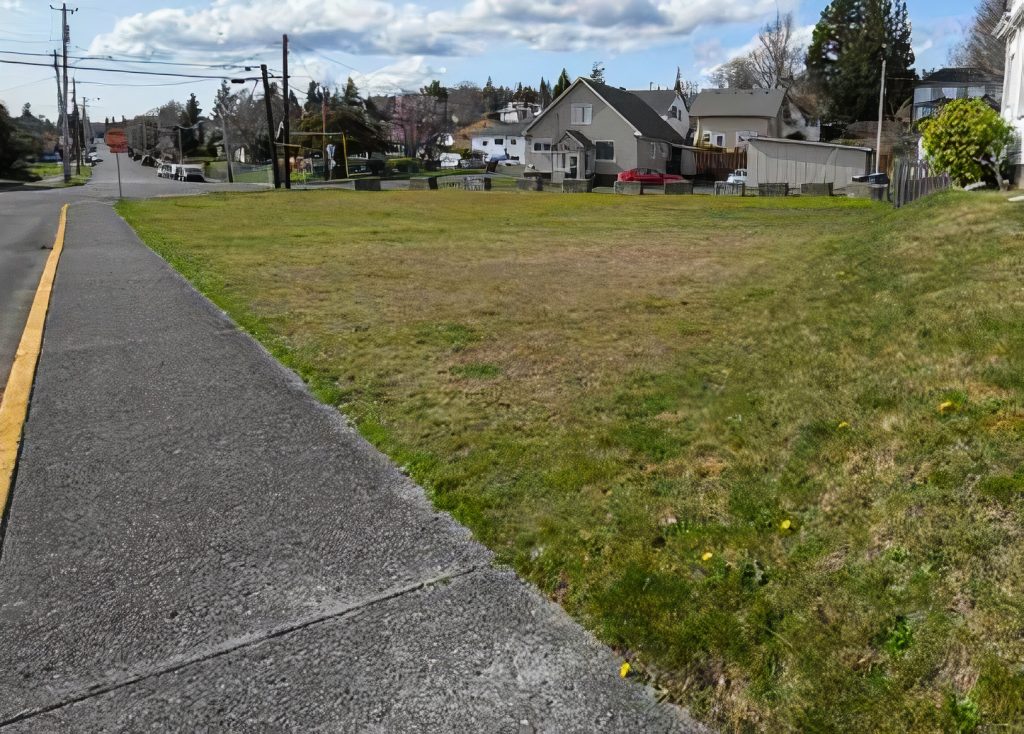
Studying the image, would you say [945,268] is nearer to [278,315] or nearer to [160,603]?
[278,315]

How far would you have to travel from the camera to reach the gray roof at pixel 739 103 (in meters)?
73.4

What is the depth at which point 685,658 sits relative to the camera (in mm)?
3215

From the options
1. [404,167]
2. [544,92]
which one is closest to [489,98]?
[544,92]

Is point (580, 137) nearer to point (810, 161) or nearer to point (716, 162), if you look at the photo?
point (716, 162)

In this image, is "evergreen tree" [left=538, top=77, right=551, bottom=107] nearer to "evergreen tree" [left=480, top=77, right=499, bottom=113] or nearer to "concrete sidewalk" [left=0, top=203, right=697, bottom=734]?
"evergreen tree" [left=480, top=77, right=499, bottom=113]

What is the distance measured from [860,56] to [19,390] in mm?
79607

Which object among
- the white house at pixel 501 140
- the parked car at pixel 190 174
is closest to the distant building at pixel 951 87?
the white house at pixel 501 140

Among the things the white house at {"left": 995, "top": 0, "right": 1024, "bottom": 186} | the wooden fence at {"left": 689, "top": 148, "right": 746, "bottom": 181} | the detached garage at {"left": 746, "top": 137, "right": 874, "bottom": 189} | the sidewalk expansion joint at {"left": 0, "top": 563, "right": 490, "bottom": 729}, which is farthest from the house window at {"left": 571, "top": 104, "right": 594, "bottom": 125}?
the sidewalk expansion joint at {"left": 0, "top": 563, "right": 490, "bottom": 729}

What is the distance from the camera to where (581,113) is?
226 feet

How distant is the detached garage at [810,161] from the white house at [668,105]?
29024 millimetres

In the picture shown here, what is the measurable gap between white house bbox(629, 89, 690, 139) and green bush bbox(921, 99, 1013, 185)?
59580mm

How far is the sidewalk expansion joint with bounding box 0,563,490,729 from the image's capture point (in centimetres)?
305

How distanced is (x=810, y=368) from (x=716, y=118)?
242ft

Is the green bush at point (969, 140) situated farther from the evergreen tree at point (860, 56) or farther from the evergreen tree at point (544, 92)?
the evergreen tree at point (544, 92)
